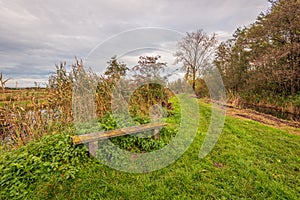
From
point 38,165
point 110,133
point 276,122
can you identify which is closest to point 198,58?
point 276,122

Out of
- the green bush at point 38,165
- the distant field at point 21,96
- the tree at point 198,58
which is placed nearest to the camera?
the green bush at point 38,165

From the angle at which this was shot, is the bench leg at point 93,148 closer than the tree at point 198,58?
Yes

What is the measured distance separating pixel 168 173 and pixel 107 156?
0.88 metres

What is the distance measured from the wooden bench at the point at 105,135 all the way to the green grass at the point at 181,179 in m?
0.17

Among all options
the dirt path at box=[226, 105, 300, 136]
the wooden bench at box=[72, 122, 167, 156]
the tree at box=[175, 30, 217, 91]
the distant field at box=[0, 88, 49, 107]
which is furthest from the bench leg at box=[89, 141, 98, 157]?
the tree at box=[175, 30, 217, 91]

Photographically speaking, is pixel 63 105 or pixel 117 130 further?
pixel 63 105

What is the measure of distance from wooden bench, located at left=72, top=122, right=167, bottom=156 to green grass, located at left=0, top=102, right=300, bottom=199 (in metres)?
0.17

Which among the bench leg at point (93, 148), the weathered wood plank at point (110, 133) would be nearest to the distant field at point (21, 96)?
the weathered wood plank at point (110, 133)

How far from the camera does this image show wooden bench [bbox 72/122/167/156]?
6.62 ft

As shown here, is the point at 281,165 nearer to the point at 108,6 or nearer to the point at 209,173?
the point at 209,173

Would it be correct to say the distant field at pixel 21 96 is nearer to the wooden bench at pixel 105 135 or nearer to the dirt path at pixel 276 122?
the wooden bench at pixel 105 135

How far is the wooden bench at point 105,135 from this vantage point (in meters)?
2.02

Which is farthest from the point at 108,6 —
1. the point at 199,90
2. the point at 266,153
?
the point at 199,90

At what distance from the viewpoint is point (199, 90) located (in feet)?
41.4
